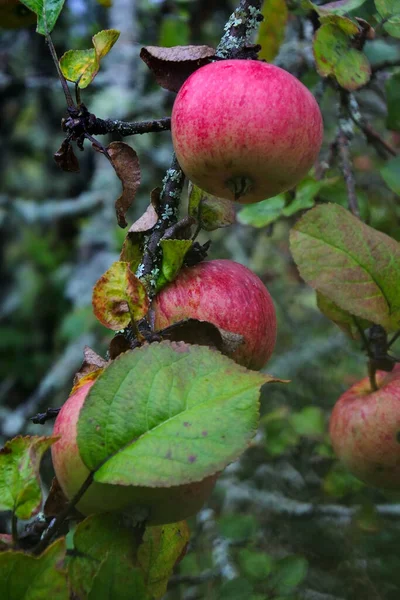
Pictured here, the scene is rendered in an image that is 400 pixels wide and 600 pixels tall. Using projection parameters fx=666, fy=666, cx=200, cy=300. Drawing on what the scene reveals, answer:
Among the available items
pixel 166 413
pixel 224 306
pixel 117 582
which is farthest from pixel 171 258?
pixel 117 582

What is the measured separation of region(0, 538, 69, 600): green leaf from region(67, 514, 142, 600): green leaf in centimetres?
5

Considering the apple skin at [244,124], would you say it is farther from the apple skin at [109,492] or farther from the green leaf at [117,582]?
the green leaf at [117,582]

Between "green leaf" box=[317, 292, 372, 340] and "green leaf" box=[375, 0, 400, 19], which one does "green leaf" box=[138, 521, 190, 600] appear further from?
"green leaf" box=[375, 0, 400, 19]

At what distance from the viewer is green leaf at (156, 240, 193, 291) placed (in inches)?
24.3

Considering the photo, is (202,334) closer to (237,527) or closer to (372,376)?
(372,376)

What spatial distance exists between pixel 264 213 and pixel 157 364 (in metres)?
0.56

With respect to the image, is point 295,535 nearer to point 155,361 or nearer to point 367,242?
point 367,242

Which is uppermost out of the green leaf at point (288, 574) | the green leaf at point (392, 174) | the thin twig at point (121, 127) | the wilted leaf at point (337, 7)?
the wilted leaf at point (337, 7)

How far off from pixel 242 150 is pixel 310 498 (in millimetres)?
1032

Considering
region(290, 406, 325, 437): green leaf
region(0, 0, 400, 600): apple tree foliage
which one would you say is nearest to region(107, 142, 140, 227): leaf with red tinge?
region(0, 0, 400, 600): apple tree foliage

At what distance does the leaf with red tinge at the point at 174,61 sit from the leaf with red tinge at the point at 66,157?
0.11 m

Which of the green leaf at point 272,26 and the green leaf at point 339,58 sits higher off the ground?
the green leaf at point 339,58

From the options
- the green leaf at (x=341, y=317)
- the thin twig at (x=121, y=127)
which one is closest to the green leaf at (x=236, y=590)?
the green leaf at (x=341, y=317)

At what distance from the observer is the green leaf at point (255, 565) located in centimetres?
93
